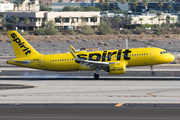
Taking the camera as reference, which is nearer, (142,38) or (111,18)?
(142,38)

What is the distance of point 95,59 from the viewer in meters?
40.2

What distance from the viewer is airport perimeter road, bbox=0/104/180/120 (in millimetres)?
21000

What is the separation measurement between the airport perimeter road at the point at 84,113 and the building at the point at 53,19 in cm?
11509

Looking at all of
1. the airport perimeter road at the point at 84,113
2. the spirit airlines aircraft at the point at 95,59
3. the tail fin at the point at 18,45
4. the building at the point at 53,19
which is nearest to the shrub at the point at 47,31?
the building at the point at 53,19

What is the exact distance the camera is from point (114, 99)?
2739 centimetres

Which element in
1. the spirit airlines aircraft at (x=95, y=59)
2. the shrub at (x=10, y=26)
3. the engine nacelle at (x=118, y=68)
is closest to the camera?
the engine nacelle at (x=118, y=68)

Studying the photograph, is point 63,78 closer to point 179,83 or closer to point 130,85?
point 130,85

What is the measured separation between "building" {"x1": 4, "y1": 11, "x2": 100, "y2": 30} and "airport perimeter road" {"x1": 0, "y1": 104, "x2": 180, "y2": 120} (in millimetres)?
115089

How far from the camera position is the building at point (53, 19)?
136 m

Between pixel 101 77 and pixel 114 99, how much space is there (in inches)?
557

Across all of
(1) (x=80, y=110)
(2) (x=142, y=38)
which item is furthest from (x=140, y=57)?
(2) (x=142, y=38)

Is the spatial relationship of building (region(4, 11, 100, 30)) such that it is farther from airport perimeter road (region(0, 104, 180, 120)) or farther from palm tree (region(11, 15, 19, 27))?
airport perimeter road (region(0, 104, 180, 120))

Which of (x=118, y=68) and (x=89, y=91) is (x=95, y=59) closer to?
(x=118, y=68)

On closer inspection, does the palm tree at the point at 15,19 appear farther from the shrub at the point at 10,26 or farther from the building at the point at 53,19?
the shrub at the point at 10,26
